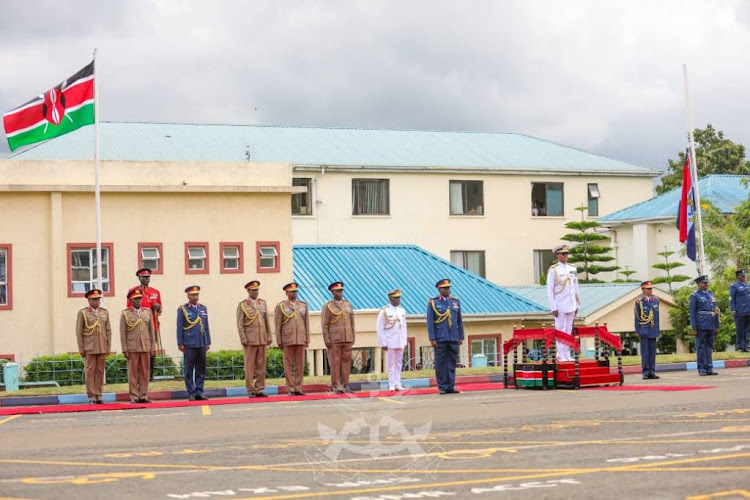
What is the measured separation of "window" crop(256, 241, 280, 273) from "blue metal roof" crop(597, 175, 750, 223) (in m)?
21.9

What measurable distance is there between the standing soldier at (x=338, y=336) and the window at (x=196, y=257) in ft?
31.4

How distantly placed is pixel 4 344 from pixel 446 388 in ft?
43.4

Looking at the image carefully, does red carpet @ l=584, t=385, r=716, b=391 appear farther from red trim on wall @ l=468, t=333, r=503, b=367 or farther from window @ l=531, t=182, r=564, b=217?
window @ l=531, t=182, r=564, b=217

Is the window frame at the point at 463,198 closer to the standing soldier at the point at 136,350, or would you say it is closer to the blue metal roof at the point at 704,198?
the blue metal roof at the point at 704,198

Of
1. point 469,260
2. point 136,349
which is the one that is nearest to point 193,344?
point 136,349

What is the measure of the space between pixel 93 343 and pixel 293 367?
3.94 meters

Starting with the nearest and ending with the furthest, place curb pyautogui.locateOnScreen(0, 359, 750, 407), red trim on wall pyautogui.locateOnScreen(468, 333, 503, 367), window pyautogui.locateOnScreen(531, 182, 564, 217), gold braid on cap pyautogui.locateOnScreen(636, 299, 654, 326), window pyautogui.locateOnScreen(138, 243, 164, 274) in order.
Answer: curb pyautogui.locateOnScreen(0, 359, 750, 407) → gold braid on cap pyautogui.locateOnScreen(636, 299, 654, 326) → window pyautogui.locateOnScreen(138, 243, 164, 274) → red trim on wall pyautogui.locateOnScreen(468, 333, 503, 367) → window pyautogui.locateOnScreen(531, 182, 564, 217)

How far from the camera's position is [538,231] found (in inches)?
2147

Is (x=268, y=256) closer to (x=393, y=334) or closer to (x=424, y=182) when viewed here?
(x=393, y=334)

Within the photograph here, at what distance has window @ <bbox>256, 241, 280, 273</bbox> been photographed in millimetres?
34344

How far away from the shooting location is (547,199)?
5466 centimetres

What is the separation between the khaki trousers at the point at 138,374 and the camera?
75.8 feet

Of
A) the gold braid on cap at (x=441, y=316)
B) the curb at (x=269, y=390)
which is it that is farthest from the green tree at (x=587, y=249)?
the gold braid on cap at (x=441, y=316)

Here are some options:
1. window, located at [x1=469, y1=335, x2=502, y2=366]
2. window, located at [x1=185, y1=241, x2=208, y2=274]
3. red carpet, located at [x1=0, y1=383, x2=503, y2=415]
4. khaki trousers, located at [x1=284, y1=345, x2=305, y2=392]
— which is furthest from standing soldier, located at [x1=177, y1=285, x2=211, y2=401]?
window, located at [x1=469, y1=335, x2=502, y2=366]
